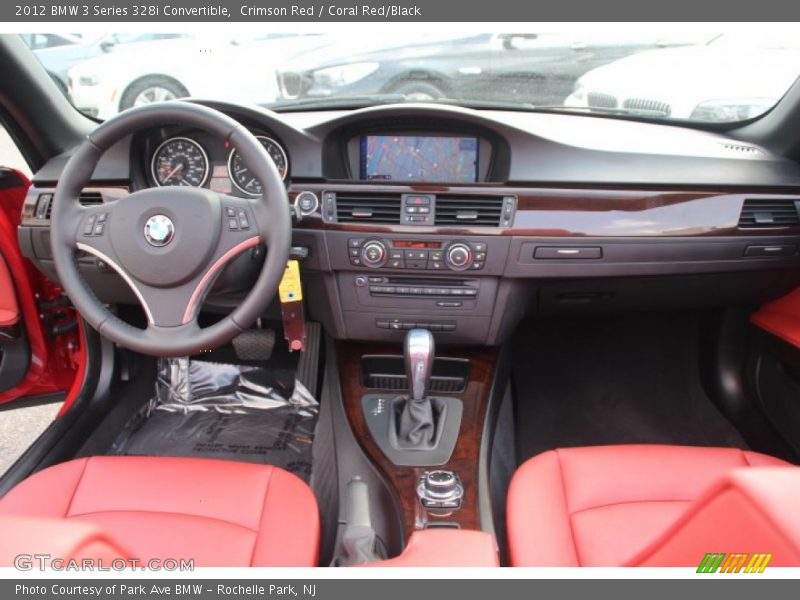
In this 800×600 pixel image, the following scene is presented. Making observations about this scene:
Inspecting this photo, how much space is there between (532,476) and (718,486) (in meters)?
0.90

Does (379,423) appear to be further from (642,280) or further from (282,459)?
(642,280)

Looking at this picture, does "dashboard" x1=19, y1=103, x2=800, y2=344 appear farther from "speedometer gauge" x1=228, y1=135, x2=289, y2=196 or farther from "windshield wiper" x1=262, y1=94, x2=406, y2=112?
"windshield wiper" x1=262, y1=94, x2=406, y2=112

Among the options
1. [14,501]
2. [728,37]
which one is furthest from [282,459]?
[728,37]

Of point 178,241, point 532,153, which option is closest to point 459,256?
point 532,153

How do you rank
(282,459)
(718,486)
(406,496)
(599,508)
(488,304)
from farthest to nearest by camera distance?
1. (282,459)
2. (488,304)
3. (406,496)
4. (599,508)
5. (718,486)

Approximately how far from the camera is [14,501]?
134cm

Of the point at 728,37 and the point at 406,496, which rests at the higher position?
the point at 728,37

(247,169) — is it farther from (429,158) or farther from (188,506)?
(188,506)

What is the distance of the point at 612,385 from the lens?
2406mm

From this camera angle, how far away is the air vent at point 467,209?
5.51 ft

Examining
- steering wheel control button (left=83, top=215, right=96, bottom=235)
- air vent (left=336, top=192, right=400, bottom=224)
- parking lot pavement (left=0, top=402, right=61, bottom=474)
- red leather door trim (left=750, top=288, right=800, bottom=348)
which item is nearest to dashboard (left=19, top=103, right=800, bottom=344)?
air vent (left=336, top=192, right=400, bottom=224)

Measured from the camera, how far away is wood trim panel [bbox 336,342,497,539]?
63.7 inches

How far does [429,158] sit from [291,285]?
54cm

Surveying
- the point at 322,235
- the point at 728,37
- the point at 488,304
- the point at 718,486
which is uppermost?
the point at 728,37
